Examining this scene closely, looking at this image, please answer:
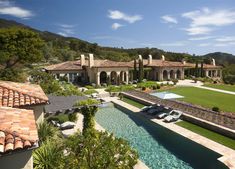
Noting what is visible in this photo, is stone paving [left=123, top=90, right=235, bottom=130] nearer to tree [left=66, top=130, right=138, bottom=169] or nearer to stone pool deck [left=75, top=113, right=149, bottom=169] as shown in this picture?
stone pool deck [left=75, top=113, right=149, bottom=169]

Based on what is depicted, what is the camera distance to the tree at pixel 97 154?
376 inches

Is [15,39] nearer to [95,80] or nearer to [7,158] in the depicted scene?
[95,80]

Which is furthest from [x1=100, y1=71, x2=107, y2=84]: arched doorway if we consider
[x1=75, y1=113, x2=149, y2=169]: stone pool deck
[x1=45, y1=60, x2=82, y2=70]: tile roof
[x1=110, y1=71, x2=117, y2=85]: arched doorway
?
[x1=75, y1=113, x2=149, y2=169]: stone pool deck

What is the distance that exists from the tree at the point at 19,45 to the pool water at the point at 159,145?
29.9m

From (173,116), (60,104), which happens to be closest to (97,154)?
(60,104)

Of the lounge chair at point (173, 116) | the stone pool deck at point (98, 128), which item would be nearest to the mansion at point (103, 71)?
the stone pool deck at point (98, 128)

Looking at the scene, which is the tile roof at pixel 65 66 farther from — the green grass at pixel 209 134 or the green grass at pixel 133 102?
the green grass at pixel 209 134

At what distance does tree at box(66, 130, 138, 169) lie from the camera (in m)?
9.55

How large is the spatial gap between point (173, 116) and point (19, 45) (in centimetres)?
3787

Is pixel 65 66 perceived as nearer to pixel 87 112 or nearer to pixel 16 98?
pixel 87 112

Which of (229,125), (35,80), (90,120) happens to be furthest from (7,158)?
(35,80)

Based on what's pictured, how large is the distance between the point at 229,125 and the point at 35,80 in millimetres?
33878

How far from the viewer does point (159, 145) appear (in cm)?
1852

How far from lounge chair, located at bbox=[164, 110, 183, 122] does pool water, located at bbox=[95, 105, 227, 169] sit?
1.49m
